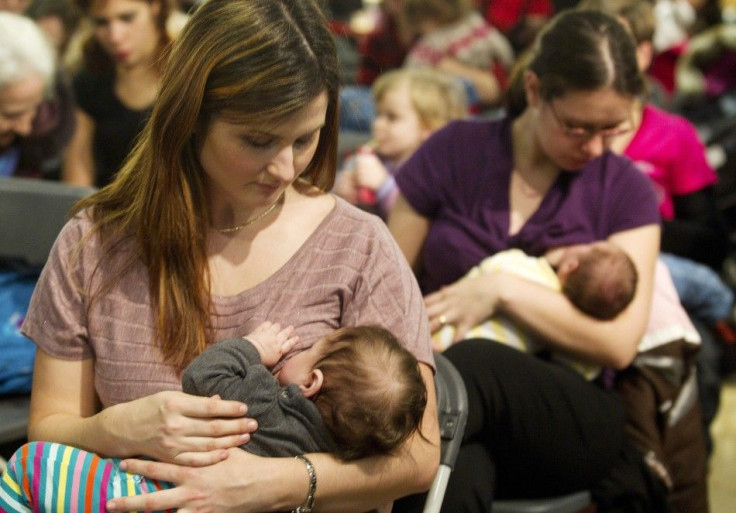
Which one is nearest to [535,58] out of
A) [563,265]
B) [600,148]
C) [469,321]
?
[600,148]

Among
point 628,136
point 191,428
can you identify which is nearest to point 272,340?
point 191,428

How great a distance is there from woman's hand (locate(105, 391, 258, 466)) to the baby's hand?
0.11 m

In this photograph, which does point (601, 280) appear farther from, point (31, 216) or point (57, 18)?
point (57, 18)

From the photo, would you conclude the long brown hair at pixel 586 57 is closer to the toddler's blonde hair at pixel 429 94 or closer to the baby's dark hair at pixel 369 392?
the baby's dark hair at pixel 369 392

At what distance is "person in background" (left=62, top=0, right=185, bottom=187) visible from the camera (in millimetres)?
3357

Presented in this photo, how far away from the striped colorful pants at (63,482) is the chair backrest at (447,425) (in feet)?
1.54

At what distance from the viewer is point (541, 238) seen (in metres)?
2.30

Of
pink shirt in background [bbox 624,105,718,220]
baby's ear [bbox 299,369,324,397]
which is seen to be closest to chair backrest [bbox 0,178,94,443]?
baby's ear [bbox 299,369,324,397]

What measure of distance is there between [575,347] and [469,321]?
0.79 feet

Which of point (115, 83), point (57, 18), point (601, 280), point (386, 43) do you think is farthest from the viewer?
point (386, 43)

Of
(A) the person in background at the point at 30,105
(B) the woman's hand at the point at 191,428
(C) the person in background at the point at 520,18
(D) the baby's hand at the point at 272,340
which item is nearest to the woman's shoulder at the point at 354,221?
(D) the baby's hand at the point at 272,340

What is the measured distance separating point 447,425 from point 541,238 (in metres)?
0.72

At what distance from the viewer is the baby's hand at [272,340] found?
1576 millimetres

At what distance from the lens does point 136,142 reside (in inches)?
70.1
